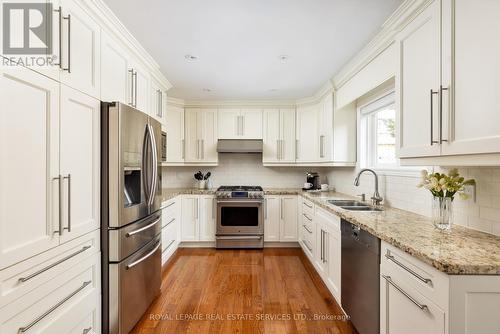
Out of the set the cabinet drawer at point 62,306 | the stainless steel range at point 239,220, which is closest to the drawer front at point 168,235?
the stainless steel range at point 239,220

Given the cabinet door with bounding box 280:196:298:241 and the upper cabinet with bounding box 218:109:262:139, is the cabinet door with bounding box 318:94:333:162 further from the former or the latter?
the upper cabinet with bounding box 218:109:262:139

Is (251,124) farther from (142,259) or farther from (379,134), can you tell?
(142,259)

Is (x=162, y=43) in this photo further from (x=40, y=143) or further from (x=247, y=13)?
(x=40, y=143)

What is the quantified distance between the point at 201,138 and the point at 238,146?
0.64 meters

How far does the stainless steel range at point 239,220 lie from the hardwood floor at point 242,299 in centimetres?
34

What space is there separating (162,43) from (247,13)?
88cm

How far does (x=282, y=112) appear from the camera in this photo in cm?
413

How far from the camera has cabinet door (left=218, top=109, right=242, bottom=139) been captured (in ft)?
13.5

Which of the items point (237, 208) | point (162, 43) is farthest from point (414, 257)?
point (237, 208)

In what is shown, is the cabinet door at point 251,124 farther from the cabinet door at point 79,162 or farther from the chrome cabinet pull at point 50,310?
the chrome cabinet pull at point 50,310

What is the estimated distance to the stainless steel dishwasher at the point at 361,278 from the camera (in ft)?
5.02

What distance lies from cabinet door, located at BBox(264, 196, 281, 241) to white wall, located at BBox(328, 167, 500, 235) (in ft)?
4.03

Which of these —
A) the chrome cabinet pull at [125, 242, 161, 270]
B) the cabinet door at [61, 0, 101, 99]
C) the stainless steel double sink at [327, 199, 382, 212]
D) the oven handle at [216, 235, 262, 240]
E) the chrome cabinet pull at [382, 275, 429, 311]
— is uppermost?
the cabinet door at [61, 0, 101, 99]

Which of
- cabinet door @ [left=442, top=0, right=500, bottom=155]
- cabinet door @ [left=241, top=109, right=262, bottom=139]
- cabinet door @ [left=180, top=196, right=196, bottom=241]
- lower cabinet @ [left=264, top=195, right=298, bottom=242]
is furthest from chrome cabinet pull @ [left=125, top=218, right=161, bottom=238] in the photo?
cabinet door @ [left=241, top=109, right=262, bottom=139]
